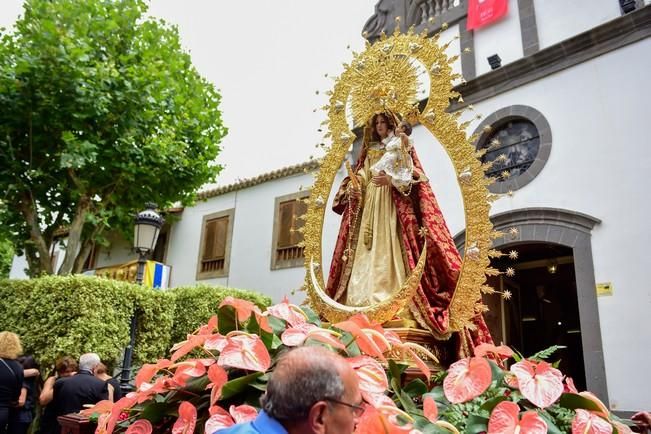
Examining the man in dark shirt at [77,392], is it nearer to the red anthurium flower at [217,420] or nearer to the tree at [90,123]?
the red anthurium flower at [217,420]

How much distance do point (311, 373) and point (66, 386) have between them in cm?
404

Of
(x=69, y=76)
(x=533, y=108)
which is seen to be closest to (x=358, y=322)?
(x=533, y=108)

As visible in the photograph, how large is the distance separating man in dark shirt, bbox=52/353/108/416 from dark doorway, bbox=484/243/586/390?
19.6 feet

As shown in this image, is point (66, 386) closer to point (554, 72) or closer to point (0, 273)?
point (554, 72)

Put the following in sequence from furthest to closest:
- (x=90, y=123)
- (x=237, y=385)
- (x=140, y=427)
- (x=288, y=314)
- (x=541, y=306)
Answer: (x=541, y=306), (x=90, y=123), (x=288, y=314), (x=140, y=427), (x=237, y=385)

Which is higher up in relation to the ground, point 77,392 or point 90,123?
point 90,123

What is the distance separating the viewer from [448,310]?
114 inches

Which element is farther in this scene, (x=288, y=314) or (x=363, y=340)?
(x=288, y=314)

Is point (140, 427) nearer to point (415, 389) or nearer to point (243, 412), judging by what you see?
point (243, 412)

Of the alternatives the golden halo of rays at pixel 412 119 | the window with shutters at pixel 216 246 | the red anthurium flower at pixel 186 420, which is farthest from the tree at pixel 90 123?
the red anthurium flower at pixel 186 420

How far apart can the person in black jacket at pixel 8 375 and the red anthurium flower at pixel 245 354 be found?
13.4 feet

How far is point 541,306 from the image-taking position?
8.84 metres

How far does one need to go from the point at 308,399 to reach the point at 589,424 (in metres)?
1.00

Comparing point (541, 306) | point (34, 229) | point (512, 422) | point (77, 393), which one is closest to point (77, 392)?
point (77, 393)
